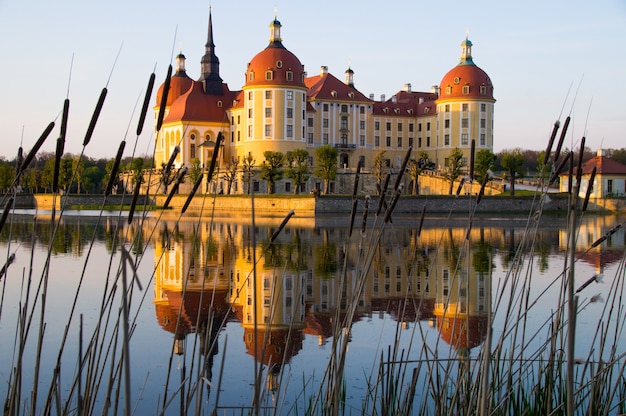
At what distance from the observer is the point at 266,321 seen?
7.84m

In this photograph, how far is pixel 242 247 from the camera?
711 inches

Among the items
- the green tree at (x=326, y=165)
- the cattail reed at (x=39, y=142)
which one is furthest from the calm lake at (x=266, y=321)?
the green tree at (x=326, y=165)

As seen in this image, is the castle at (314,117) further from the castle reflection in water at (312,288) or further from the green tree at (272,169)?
the castle reflection in water at (312,288)

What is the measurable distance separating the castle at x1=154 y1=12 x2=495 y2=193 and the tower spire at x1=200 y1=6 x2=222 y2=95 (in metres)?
0.09

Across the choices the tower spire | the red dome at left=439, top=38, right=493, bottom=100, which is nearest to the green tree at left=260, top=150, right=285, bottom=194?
the tower spire

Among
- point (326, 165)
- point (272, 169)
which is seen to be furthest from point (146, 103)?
point (326, 165)

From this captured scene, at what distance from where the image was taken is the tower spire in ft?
222

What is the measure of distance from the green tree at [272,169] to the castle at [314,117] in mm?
3103

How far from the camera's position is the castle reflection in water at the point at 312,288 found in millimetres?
3543

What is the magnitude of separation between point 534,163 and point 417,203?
47.2 metres

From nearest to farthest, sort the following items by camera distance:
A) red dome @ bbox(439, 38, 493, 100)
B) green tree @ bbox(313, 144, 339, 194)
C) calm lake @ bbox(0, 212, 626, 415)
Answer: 1. calm lake @ bbox(0, 212, 626, 415)
2. green tree @ bbox(313, 144, 339, 194)
3. red dome @ bbox(439, 38, 493, 100)

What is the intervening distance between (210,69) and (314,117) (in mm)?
11800

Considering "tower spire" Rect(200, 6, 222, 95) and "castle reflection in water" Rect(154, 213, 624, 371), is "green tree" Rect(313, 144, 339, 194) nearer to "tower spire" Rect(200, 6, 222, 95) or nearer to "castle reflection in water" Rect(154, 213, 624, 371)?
"tower spire" Rect(200, 6, 222, 95)

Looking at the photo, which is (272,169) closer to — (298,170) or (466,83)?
(298,170)
